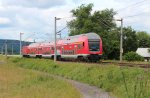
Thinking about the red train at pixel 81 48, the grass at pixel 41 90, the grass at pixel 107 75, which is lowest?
the grass at pixel 41 90

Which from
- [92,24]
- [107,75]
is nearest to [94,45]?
[107,75]

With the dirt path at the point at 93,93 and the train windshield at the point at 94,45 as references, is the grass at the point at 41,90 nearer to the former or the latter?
the dirt path at the point at 93,93

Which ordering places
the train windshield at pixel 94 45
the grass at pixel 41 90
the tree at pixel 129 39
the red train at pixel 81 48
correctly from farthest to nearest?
the tree at pixel 129 39 → the train windshield at pixel 94 45 → the red train at pixel 81 48 → the grass at pixel 41 90

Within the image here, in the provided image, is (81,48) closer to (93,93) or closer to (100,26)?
(93,93)

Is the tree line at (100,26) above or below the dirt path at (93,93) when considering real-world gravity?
above

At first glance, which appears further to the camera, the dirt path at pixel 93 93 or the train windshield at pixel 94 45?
the train windshield at pixel 94 45

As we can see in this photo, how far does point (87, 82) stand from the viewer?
3195 centimetres

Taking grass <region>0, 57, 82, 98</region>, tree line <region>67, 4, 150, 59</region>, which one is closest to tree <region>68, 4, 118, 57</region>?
tree line <region>67, 4, 150, 59</region>

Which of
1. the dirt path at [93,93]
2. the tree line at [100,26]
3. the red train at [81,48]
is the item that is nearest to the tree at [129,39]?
the tree line at [100,26]

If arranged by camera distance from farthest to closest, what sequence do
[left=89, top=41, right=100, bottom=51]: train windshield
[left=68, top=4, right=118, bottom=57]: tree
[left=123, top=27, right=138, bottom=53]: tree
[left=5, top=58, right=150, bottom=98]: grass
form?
[left=123, top=27, right=138, bottom=53]: tree → [left=68, top=4, right=118, bottom=57]: tree → [left=89, top=41, right=100, bottom=51]: train windshield → [left=5, top=58, right=150, bottom=98]: grass

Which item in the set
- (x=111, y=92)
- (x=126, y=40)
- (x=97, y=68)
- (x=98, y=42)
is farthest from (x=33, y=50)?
(x=111, y=92)

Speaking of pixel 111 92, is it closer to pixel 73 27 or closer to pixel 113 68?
pixel 113 68

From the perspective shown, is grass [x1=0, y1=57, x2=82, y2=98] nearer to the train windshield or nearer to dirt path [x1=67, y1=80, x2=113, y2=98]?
dirt path [x1=67, y1=80, x2=113, y2=98]

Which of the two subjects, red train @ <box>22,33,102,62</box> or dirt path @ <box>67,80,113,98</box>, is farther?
red train @ <box>22,33,102,62</box>
